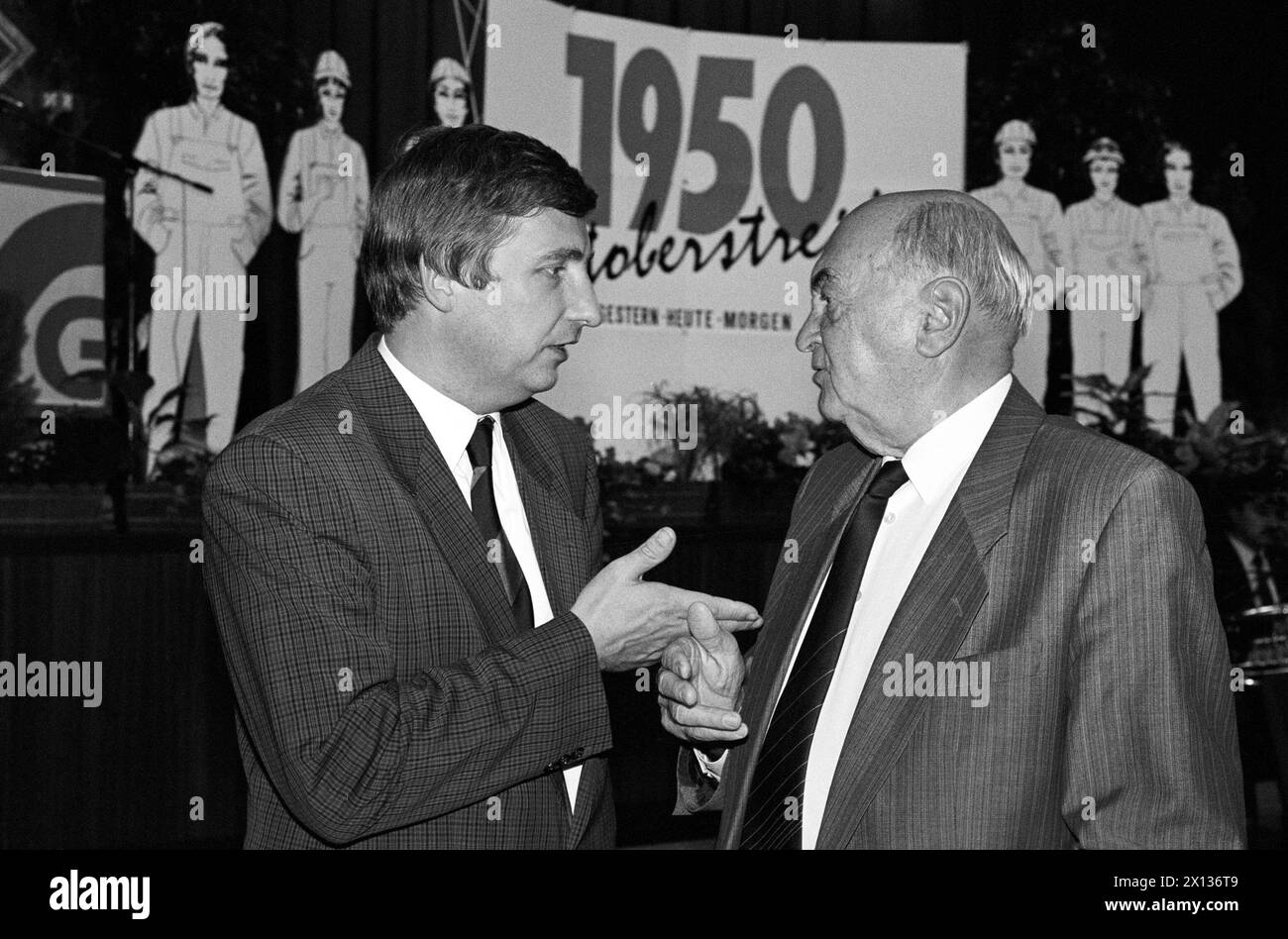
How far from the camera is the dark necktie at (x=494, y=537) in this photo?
1854mm

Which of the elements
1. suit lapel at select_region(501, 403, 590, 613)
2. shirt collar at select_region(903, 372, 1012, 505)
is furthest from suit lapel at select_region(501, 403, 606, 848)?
shirt collar at select_region(903, 372, 1012, 505)

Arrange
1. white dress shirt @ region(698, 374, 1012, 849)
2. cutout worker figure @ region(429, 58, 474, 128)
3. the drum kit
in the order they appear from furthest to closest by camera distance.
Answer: cutout worker figure @ region(429, 58, 474, 128) → the drum kit → white dress shirt @ region(698, 374, 1012, 849)

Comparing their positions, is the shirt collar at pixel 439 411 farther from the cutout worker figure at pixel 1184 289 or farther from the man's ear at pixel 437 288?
the cutout worker figure at pixel 1184 289

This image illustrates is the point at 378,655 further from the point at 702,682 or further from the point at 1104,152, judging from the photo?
the point at 1104,152

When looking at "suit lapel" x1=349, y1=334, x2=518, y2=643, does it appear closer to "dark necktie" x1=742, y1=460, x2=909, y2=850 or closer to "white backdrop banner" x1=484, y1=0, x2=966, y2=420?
"dark necktie" x1=742, y1=460, x2=909, y2=850

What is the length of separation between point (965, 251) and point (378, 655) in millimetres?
946

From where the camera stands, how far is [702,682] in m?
1.90

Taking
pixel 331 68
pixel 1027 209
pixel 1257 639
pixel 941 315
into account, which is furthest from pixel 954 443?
pixel 1027 209

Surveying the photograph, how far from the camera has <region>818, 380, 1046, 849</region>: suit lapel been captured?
5.24ft

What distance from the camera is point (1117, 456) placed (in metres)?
1.58

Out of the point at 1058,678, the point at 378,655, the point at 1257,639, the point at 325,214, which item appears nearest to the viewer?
the point at 1058,678

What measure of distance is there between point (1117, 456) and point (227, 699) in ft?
10.1
